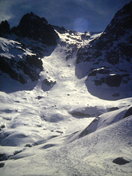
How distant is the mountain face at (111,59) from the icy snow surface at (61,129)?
5511 mm

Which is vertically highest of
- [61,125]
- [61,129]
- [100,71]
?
[100,71]

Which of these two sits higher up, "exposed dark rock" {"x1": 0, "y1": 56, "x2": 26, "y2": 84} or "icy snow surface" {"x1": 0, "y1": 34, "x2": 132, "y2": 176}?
"exposed dark rock" {"x1": 0, "y1": 56, "x2": 26, "y2": 84}

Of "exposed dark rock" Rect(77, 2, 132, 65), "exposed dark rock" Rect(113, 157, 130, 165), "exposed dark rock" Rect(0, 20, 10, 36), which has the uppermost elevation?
"exposed dark rock" Rect(0, 20, 10, 36)

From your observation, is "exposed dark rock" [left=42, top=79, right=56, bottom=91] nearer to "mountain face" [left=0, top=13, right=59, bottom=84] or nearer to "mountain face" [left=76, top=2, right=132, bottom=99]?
"mountain face" [left=0, top=13, right=59, bottom=84]

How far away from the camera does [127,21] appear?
124812 mm

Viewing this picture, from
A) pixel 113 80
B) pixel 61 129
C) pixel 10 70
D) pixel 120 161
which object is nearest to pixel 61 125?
pixel 61 129

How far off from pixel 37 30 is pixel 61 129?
102 meters

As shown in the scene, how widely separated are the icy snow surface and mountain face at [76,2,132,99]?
5.51m

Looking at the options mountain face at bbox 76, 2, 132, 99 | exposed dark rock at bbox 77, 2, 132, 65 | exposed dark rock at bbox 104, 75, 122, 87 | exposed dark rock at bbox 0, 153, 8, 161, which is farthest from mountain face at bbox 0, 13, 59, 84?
exposed dark rock at bbox 0, 153, 8, 161

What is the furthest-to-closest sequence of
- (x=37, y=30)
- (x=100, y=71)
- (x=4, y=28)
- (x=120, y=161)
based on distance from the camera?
(x=37, y=30) → (x=4, y=28) → (x=100, y=71) → (x=120, y=161)

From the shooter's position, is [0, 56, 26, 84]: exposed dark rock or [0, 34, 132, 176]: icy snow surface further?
[0, 56, 26, 84]: exposed dark rock

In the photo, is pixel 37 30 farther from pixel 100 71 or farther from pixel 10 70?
pixel 100 71

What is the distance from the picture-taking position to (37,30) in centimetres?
13975

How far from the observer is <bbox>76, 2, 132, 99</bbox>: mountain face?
8431 cm
